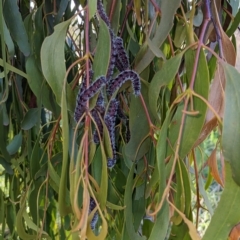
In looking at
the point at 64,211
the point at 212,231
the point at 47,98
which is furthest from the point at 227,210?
the point at 47,98

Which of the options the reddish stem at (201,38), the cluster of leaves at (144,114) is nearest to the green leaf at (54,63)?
the cluster of leaves at (144,114)

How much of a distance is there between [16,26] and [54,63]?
13cm

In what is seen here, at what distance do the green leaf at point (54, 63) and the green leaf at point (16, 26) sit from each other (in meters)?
0.11

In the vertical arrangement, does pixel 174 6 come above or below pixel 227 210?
above

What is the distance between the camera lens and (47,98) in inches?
16.5

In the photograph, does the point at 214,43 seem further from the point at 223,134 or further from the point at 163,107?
the point at 223,134

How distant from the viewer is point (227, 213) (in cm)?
27

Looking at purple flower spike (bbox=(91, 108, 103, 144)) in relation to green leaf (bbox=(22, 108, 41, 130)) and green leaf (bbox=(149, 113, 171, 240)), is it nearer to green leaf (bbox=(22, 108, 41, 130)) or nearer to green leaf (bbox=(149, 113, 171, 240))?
green leaf (bbox=(149, 113, 171, 240))

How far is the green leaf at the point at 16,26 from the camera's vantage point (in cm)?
39

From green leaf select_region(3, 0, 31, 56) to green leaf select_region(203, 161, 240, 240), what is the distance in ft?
0.81

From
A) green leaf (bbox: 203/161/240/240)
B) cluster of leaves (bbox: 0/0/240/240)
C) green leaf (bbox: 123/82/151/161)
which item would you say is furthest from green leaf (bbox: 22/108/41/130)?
green leaf (bbox: 203/161/240/240)

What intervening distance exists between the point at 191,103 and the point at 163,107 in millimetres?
131

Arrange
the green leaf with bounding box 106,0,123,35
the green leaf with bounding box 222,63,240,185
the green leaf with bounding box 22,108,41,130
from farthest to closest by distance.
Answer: the green leaf with bounding box 22,108,41,130, the green leaf with bounding box 106,0,123,35, the green leaf with bounding box 222,63,240,185

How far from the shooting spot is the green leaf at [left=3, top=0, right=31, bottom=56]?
0.39 metres
